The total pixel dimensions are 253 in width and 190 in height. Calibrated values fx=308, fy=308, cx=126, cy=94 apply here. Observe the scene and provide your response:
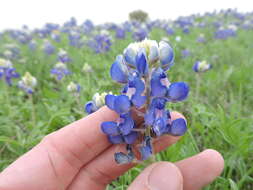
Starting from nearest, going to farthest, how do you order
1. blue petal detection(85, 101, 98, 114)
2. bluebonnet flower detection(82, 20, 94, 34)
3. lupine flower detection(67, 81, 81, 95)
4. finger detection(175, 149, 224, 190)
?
finger detection(175, 149, 224, 190) → blue petal detection(85, 101, 98, 114) → lupine flower detection(67, 81, 81, 95) → bluebonnet flower detection(82, 20, 94, 34)

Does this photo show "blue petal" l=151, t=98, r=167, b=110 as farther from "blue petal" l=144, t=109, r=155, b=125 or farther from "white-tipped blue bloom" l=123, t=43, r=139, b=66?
"white-tipped blue bloom" l=123, t=43, r=139, b=66

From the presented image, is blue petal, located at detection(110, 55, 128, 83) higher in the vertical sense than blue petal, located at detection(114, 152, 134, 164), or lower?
higher

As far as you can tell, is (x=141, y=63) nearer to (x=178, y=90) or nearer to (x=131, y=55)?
(x=131, y=55)

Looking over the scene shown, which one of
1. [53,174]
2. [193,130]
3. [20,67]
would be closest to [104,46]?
[20,67]

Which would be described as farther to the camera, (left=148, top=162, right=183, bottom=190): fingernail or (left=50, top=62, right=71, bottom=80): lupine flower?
(left=50, top=62, right=71, bottom=80): lupine flower

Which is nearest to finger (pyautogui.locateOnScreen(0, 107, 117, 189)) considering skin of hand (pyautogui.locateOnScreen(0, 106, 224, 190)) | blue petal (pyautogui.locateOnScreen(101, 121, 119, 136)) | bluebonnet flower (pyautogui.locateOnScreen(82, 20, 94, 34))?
skin of hand (pyautogui.locateOnScreen(0, 106, 224, 190))

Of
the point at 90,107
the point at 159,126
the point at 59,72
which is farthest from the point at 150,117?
the point at 59,72

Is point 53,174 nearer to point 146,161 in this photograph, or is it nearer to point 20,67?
point 146,161
